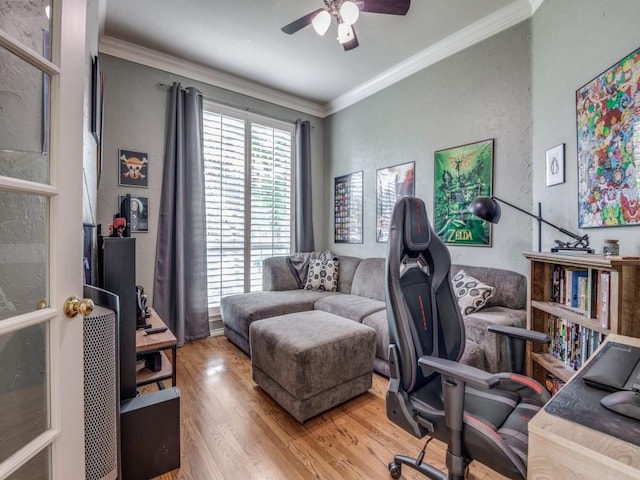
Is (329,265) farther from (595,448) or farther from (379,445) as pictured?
(595,448)

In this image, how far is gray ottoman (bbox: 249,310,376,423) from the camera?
182cm

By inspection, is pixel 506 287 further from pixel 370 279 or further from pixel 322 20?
pixel 322 20

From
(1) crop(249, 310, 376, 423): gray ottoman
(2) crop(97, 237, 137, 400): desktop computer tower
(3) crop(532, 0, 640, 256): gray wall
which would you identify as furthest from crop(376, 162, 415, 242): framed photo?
(2) crop(97, 237, 137, 400): desktop computer tower

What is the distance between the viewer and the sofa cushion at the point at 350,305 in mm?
2727

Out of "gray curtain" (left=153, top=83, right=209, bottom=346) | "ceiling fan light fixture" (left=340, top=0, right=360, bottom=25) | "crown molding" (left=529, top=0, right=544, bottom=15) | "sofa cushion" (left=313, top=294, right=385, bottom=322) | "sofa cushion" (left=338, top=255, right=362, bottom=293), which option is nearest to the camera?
"ceiling fan light fixture" (left=340, top=0, right=360, bottom=25)

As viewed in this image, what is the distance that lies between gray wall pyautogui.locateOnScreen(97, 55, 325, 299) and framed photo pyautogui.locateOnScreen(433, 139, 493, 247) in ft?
9.11

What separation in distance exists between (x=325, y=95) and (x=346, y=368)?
351 centimetres

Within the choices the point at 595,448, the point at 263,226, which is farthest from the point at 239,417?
the point at 263,226

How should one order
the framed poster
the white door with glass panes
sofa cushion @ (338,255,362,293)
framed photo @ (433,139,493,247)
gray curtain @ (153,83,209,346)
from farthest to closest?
the framed poster < sofa cushion @ (338,255,362,293) < gray curtain @ (153,83,209,346) < framed photo @ (433,139,493,247) < the white door with glass panes

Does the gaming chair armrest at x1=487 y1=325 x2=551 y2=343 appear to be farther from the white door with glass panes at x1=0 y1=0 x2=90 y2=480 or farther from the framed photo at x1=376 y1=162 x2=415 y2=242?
the framed photo at x1=376 y1=162 x2=415 y2=242

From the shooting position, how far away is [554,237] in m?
2.08

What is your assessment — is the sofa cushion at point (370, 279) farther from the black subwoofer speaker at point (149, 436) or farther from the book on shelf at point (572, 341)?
the black subwoofer speaker at point (149, 436)

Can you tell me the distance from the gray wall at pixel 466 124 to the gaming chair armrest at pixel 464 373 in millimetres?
1848

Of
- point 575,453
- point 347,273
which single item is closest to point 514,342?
point 575,453
